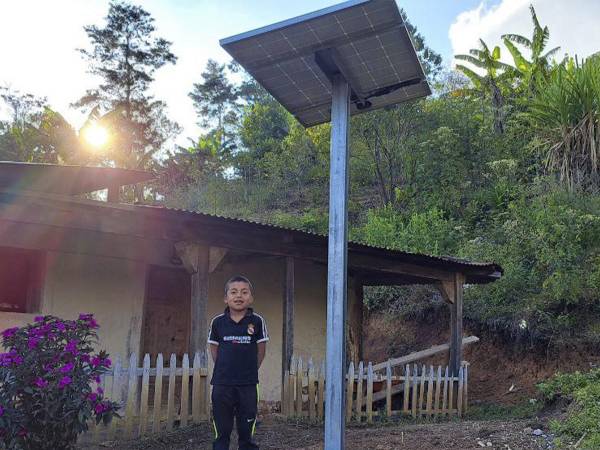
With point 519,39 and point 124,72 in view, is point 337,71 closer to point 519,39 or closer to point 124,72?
point 519,39

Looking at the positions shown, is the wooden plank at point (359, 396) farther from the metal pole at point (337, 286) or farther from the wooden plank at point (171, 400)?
the metal pole at point (337, 286)

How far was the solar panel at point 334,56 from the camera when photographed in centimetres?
353

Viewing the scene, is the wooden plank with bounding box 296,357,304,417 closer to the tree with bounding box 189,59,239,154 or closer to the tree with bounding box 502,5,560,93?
the tree with bounding box 502,5,560,93

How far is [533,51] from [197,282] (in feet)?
59.7

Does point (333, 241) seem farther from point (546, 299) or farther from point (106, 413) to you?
point (546, 299)

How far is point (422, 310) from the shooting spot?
15383 millimetres

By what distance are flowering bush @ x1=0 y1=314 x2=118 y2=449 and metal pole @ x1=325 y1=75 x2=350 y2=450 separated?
232cm

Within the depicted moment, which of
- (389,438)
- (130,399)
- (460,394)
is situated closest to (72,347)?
(130,399)

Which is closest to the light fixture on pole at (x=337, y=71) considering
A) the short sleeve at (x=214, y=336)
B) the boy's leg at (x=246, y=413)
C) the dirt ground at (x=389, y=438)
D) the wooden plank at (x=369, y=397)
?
the boy's leg at (x=246, y=413)

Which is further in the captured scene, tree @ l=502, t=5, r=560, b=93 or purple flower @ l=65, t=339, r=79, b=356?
tree @ l=502, t=5, r=560, b=93

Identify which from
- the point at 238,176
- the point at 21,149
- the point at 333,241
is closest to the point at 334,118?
the point at 333,241

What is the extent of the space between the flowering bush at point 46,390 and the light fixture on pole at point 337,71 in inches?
91.8

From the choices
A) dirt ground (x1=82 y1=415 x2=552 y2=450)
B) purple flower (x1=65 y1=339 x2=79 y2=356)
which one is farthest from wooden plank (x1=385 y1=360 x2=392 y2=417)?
purple flower (x1=65 y1=339 x2=79 y2=356)

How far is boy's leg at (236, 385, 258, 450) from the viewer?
14.9 feet
